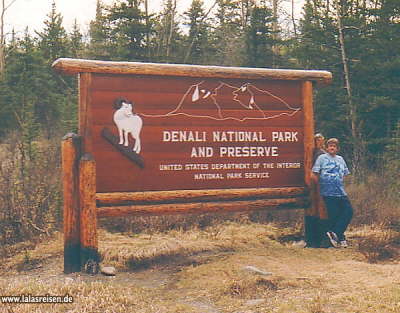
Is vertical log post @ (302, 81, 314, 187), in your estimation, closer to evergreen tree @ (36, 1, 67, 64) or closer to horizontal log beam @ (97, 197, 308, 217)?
horizontal log beam @ (97, 197, 308, 217)

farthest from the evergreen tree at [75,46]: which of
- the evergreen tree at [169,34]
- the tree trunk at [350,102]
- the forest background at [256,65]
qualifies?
the tree trunk at [350,102]

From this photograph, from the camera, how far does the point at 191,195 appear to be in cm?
711

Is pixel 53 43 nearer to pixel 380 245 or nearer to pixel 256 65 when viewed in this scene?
pixel 256 65

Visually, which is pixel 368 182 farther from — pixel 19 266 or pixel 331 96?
pixel 19 266

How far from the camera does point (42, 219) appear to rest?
8.48m

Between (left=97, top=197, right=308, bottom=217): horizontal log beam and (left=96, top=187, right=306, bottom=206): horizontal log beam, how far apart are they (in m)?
0.06

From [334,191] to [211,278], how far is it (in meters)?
2.58

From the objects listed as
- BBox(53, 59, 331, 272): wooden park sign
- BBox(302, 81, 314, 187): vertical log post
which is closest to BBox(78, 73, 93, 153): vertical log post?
BBox(53, 59, 331, 272): wooden park sign

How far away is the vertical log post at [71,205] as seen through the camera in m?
6.47

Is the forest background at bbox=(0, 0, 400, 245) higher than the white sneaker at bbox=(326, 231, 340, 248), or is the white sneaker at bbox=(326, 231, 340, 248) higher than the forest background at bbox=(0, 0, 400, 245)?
the forest background at bbox=(0, 0, 400, 245)

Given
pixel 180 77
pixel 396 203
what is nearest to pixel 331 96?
pixel 396 203

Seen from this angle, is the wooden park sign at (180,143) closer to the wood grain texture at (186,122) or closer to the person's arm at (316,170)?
the wood grain texture at (186,122)

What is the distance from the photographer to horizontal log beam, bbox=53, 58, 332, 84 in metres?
6.54

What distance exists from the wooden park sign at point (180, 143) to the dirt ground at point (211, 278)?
706 mm
